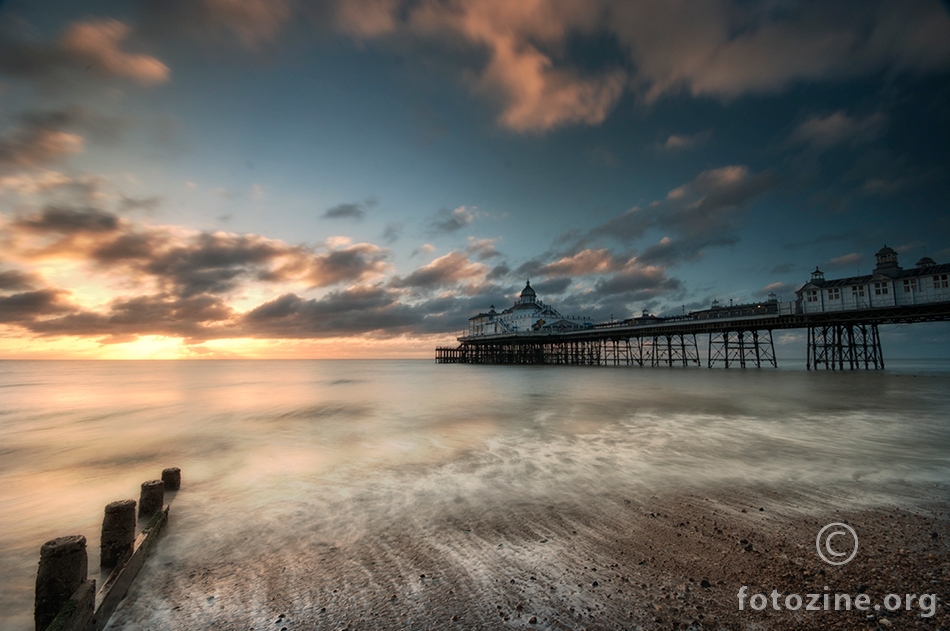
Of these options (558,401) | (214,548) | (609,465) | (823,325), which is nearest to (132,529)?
(214,548)

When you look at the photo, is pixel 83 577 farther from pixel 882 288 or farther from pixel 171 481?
pixel 882 288

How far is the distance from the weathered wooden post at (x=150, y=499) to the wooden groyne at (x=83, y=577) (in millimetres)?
1355

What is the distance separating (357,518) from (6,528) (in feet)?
21.1

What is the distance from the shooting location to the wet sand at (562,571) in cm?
369

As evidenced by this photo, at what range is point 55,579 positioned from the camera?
359 cm

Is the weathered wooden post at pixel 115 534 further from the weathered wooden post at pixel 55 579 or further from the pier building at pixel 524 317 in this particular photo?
the pier building at pixel 524 317

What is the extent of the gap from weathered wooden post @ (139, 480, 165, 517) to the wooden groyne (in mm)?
1355

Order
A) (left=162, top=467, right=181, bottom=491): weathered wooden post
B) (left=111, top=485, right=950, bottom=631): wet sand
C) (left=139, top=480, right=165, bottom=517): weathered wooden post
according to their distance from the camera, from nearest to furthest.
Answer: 1. (left=111, top=485, right=950, bottom=631): wet sand
2. (left=139, top=480, right=165, bottom=517): weathered wooden post
3. (left=162, top=467, right=181, bottom=491): weathered wooden post

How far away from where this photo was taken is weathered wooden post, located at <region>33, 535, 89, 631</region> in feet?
11.7

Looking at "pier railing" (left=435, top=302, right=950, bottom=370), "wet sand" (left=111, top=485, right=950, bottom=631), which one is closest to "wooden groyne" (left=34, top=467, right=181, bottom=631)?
"wet sand" (left=111, top=485, right=950, bottom=631)

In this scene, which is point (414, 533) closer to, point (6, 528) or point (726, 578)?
point (726, 578)

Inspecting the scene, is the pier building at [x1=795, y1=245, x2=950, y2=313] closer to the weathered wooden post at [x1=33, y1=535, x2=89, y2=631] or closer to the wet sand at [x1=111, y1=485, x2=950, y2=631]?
the wet sand at [x1=111, y1=485, x2=950, y2=631]

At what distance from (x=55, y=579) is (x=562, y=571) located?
485 centimetres

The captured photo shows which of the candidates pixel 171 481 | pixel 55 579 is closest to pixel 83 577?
pixel 55 579
